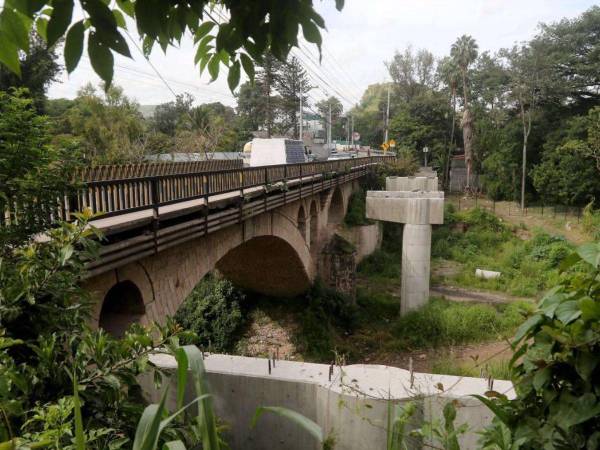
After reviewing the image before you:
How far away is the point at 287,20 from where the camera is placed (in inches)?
78.3

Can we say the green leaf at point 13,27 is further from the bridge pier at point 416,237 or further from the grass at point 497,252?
the grass at point 497,252

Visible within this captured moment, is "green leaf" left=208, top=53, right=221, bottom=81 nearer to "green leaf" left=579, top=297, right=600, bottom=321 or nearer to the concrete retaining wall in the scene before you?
"green leaf" left=579, top=297, right=600, bottom=321

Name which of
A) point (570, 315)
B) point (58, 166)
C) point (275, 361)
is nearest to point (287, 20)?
point (570, 315)

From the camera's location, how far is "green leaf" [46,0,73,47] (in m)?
1.55

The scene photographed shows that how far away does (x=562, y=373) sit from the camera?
7.04 ft

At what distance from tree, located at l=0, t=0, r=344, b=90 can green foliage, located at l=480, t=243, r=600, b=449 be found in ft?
4.98

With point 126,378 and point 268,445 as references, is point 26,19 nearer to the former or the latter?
point 126,378

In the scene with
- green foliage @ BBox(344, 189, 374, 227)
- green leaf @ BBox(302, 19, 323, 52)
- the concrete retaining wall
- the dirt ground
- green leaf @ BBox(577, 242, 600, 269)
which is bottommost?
the dirt ground

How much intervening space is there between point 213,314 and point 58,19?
18.7 meters

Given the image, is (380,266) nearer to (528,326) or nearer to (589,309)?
(528,326)

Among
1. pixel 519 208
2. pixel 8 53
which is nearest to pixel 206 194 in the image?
pixel 8 53

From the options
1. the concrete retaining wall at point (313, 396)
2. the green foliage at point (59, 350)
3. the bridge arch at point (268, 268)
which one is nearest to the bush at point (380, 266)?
the bridge arch at point (268, 268)

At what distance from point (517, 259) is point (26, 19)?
3040 cm

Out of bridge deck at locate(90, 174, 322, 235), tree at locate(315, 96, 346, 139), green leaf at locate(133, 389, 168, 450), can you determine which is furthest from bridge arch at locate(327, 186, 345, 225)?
tree at locate(315, 96, 346, 139)
